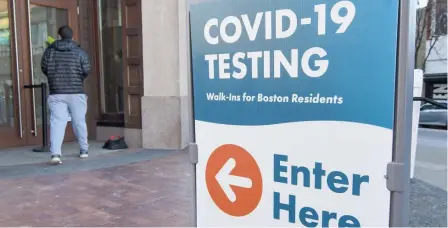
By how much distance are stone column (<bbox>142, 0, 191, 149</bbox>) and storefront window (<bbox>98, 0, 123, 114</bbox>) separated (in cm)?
105

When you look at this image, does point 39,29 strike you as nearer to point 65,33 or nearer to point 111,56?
point 111,56

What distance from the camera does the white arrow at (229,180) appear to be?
2.09 metres

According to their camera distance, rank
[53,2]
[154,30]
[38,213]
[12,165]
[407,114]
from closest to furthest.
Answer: [407,114] → [38,213] → [12,165] → [154,30] → [53,2]

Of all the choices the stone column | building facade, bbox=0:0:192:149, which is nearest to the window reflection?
building facade, bbox=0:0:192:149

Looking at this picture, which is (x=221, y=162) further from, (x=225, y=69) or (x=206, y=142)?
(x=225, y=69)

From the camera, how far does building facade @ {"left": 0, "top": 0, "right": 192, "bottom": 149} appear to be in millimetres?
7137

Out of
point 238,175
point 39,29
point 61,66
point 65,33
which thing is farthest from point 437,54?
point 238,175

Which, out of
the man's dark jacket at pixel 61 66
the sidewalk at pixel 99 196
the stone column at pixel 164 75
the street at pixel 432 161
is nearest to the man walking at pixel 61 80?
the man's dark jacket at pixel 61 66

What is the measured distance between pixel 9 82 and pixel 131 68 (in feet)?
6.74

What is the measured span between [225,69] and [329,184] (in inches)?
28.4

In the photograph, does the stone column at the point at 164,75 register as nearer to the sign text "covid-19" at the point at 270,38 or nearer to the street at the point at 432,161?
the street at the point at 432,161

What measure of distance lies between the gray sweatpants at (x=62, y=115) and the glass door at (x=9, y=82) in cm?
162

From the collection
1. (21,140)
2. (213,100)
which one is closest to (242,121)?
(213,100)

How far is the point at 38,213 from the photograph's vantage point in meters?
3.83
